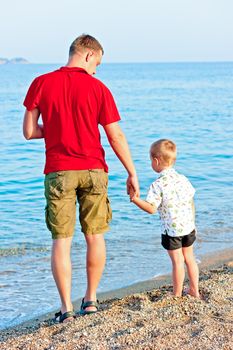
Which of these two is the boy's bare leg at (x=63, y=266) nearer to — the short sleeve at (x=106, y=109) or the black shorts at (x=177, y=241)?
the black shorts at (x=177, y=241)

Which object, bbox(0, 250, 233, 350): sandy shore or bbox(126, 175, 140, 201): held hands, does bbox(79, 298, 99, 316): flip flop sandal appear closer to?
bbox(0, 250, 233, 350): sandy shore

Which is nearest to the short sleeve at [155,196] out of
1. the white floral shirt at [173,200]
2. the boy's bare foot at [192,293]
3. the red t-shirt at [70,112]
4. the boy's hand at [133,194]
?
the white floral shirt at [173,200]

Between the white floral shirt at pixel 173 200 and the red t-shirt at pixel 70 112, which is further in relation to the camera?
the white floral shirt at pixel 173 200

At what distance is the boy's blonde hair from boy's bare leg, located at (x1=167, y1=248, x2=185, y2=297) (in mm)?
677

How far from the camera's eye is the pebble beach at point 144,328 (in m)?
4.37

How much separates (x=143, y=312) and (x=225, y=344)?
90cm

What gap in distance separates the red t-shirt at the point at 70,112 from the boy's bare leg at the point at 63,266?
1.74 ft

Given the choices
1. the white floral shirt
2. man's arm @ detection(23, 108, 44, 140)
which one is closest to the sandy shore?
the white floral shirt

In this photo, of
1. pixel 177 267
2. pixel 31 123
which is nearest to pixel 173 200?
pixel 177 267

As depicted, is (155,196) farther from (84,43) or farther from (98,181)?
(84,43)

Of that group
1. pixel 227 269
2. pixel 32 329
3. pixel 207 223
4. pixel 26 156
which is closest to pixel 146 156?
pixel 26 156

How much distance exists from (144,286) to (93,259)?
5.74ft

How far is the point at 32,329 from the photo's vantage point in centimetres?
517

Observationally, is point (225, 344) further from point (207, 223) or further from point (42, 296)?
point (207, 223)
